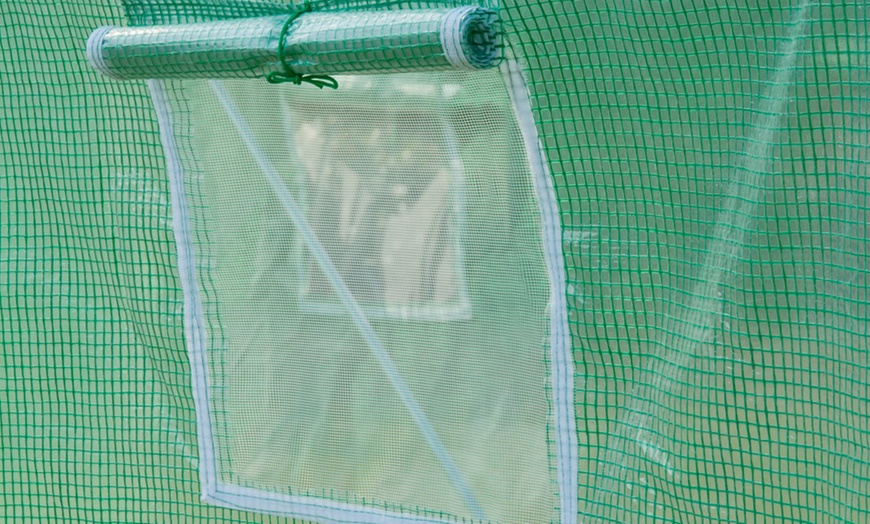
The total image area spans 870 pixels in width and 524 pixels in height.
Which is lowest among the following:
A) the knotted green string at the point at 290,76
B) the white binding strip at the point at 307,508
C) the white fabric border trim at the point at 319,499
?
the white binding strip at the point at 307,508

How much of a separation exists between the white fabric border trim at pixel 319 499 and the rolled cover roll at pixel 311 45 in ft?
0.54

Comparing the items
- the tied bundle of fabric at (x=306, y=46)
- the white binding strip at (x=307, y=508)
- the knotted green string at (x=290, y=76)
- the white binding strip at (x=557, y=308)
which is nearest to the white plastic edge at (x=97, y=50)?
the tied bundle of fabric at (x=306, y=46)

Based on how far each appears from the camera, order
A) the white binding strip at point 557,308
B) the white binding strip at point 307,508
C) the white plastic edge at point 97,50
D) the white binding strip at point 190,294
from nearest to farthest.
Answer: the white binding strip at point 557,308 → the white plastic edge at point 97,50 → the white binding strip at point 307,508 → the white binding strip at point 190,294

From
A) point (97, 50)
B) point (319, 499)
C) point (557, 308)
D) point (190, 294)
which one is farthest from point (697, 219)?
point (97, 50)

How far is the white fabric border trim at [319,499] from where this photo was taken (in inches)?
93.8

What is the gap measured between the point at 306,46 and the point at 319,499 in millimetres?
1272

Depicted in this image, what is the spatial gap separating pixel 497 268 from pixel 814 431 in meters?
0.88

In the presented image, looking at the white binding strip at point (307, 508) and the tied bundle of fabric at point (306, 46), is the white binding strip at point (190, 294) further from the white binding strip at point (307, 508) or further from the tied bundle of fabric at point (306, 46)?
the tied bundle of fabric at point (306, 46)

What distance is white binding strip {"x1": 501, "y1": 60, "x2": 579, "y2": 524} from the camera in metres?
2.37

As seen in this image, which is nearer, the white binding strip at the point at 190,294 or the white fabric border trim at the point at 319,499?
the white fabric border trim at the point at 319,499

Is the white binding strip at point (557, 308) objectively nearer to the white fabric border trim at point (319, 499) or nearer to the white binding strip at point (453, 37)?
the white fabric border trim at point (319, 499)

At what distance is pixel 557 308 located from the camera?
242cm

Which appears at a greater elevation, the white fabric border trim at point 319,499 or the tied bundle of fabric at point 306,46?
the tied bundle of fabric at point 306,46

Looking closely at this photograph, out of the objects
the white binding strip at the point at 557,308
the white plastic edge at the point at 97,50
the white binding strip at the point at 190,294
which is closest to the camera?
the white binding strip at the point at 557,308
